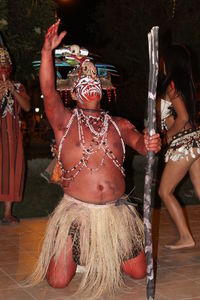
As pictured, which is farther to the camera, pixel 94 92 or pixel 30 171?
pixel 30 171

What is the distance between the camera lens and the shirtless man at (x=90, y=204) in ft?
12.3

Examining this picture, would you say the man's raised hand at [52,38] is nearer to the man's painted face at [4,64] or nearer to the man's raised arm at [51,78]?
the man's raised arm at [51,78]

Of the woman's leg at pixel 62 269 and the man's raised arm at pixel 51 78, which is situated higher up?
the man's raised arm at pixel 51 78

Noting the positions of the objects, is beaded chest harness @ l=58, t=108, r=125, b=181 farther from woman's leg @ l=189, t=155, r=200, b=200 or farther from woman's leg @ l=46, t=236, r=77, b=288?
woman's leg @ l=189, t=155, r=200, b=200

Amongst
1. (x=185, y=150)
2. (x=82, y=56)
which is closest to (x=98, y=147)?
A: (x=82, y=56)

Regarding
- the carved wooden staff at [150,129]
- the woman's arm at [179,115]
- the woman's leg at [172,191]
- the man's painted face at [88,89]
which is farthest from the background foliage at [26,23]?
the carved wooden staff at [150,129]

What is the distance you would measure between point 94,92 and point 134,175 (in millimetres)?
7207

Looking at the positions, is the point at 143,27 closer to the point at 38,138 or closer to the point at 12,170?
the point at 12,170

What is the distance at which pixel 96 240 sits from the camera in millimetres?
3779

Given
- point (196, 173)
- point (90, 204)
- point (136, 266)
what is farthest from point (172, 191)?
point (90, 204)

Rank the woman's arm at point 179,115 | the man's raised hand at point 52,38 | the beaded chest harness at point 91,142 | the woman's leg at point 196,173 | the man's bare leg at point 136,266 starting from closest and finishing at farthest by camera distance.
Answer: the man's raised hand at point 52,38 → the beaded chest harness at point 91,142 → the man's bare leg at point 136,266 → the woman's arm at point 179,115 → the woman's leg at point 196,173

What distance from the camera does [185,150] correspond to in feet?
15.7

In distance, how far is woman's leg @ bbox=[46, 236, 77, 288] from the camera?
380 cm

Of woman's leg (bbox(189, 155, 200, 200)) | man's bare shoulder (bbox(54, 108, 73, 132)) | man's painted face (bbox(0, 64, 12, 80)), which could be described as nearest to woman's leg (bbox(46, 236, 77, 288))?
man's bare shoulder (bbox(54, 108, 73, 132))
